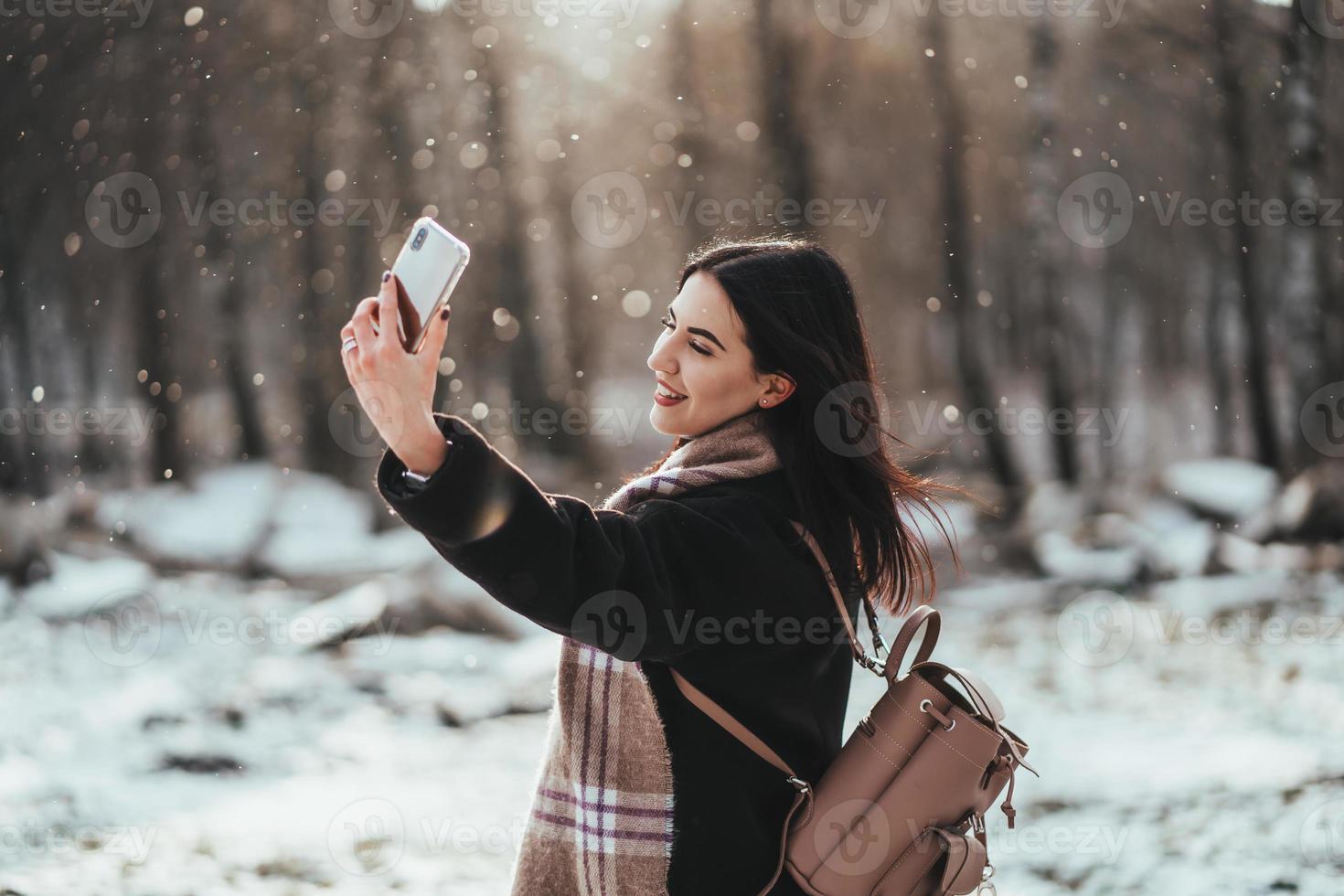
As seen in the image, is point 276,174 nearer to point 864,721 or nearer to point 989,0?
point 989,0

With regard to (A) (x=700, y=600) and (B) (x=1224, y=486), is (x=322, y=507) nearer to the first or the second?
(B) (x=1224, y=486)

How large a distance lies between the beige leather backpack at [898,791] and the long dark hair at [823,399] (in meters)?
0.09

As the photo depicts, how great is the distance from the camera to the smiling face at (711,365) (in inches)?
67.1

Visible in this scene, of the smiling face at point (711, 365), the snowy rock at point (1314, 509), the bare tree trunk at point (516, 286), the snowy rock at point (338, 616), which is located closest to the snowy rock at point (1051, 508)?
the snowy rock at point (1314, 509)

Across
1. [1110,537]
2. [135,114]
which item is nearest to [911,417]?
[1110,537]

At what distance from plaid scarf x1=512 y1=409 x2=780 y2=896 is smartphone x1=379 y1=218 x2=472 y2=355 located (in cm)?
40

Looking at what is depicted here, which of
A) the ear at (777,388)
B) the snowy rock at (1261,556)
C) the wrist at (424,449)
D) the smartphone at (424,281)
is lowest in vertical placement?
the snowy rock at (1261,556)

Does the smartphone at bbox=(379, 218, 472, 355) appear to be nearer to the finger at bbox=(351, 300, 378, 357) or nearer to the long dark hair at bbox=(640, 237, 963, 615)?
the finger at bbox=(351, 300, 378, 357)

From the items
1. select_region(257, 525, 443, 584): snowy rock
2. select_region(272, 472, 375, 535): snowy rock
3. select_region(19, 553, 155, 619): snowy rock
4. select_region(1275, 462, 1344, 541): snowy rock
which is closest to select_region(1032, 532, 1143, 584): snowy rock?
→ select_region(1275, 462, 1344, 541): snowy rock

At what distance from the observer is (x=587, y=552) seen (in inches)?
51.0

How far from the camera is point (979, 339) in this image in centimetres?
1256

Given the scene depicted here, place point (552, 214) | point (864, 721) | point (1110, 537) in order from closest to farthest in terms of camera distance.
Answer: point (864, 721), point (1110, 537), point (552, 214)

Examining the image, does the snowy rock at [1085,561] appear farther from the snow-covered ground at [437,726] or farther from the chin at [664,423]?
the chin at [664,423]

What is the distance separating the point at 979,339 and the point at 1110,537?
3966 millimetres
